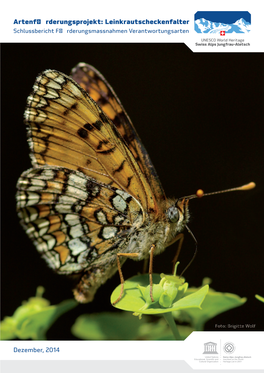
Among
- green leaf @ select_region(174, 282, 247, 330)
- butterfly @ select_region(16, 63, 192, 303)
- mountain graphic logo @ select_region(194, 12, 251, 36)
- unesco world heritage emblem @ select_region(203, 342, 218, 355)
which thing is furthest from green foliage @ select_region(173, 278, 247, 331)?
mountain graphic logo @ select_region(194, 12, 251, 36)

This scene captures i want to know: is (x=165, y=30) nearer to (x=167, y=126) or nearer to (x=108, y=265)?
(x=167, y=126)

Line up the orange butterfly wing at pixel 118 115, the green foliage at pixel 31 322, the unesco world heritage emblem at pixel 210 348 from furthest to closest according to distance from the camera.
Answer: the orange butterfly wing at pixel 118 115 → the unesco world heritage emblem at pixel 210 348 → the green foliage at pixel 31 322

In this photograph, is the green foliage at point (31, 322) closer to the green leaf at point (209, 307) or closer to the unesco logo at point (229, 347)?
the green leaf at point (209, 307)

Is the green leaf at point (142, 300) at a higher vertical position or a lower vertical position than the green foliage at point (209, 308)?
higher

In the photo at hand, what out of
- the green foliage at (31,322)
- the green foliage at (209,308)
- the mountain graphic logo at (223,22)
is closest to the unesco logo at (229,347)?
the green foliage at (209,308)

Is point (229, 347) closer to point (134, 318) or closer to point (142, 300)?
point (134, 318)

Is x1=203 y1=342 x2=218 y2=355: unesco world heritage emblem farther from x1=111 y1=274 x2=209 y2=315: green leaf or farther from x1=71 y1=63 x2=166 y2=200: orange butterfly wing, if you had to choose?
x1=71 y1=63 x2=166 y2=200: orange butterfly wing

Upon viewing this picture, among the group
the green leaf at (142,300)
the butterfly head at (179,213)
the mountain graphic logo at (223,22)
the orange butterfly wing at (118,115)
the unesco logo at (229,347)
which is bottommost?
the unesco logo at (229,347)

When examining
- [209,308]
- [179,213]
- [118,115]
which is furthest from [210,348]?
[118,115]

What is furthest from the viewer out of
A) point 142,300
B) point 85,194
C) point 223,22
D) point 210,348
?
point 223,22
